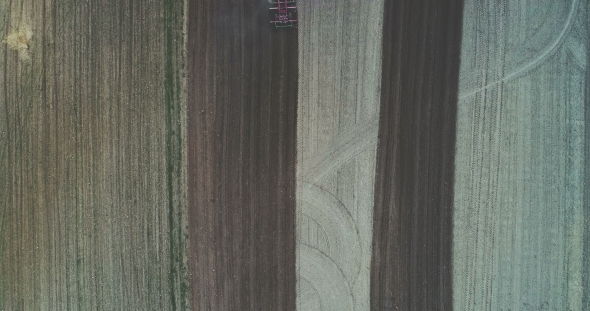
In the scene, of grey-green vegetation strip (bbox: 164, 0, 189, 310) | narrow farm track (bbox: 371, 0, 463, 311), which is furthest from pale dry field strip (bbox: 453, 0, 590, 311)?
grey-green vegetation strip (bbox: 164, 0, 189, 310)

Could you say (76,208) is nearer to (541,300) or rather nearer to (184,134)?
(184,134)

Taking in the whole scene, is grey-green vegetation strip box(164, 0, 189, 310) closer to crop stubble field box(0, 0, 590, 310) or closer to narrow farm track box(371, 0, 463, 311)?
crop stubble field box(0, 0, 590, 310)

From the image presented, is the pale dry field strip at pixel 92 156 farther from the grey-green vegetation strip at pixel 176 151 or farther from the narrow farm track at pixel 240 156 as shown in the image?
the narrow farm track at pixel 240 156

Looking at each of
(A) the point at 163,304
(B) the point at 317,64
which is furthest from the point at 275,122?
(A) the point at 163,304

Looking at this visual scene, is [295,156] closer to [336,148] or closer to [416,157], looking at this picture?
[336,148]

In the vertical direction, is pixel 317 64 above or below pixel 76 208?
above
